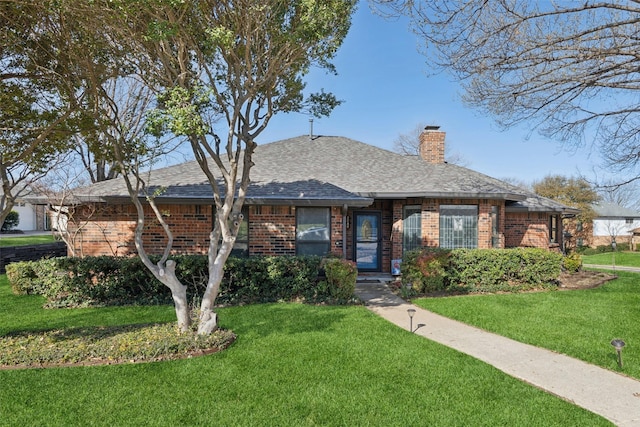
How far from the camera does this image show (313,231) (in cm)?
1037

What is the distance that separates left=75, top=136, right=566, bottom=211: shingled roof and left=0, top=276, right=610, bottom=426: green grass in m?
5.13

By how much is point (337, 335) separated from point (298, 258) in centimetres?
284

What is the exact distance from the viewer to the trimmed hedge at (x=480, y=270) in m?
9.25

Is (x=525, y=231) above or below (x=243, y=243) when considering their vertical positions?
above

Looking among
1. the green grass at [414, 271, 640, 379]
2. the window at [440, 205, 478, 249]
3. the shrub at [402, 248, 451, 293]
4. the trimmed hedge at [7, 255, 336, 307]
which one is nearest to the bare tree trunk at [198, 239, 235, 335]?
the trimmed hedge at [7, 255, 336, 307]

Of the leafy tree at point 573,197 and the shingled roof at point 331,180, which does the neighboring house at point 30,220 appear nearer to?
the shingled roof at point 331,180

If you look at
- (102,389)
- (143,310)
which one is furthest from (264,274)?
(102,389)

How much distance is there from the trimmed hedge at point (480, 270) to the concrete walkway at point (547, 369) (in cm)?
206

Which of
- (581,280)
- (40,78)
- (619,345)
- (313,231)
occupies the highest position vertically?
(40,78)

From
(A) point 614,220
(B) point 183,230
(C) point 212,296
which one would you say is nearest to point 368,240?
(B) point 183,230

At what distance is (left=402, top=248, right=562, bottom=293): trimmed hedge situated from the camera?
364 inches

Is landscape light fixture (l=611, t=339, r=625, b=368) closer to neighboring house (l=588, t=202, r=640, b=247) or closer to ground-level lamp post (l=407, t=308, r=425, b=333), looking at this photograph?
ground-level lamp post (l=407, t=308, r=425, b=333)

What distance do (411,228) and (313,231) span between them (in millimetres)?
3200

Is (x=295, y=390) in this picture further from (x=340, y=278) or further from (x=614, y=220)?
(x=614, y=220)
